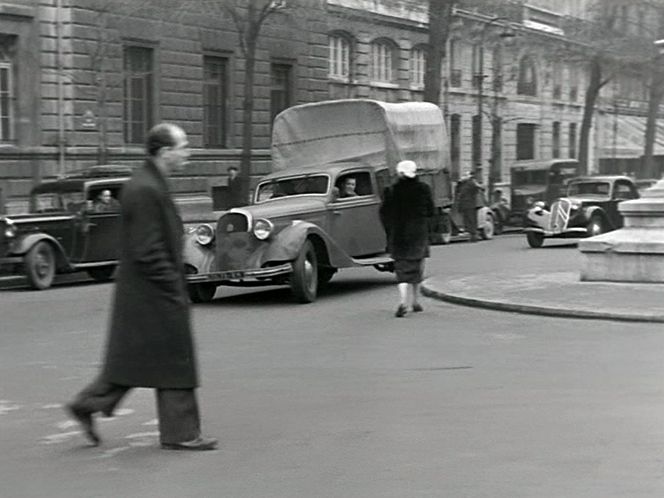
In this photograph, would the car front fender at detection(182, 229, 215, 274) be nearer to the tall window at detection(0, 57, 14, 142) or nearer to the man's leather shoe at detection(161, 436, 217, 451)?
the man's leather shoe at detection(161, 436, 217, 451)

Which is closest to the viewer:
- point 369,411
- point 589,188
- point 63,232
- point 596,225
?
point 369,411

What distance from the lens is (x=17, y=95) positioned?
28016 mm

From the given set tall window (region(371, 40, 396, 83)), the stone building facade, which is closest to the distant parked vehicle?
the stone building facade

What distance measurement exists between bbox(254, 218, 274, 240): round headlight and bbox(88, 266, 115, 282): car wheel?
565cm

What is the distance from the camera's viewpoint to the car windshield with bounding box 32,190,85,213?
1894 cm

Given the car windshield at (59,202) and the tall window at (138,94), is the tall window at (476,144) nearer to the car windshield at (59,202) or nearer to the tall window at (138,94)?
the tall window at (138,94)

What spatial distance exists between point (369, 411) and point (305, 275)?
7.18 m

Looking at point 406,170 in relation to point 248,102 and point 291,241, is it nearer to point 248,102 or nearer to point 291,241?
point 291,241

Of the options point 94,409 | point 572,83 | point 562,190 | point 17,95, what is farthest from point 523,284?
point 572,83

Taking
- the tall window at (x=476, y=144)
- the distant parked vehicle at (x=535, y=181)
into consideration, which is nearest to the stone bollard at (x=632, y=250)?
the distant parked vehicle at (x=535, y=181)

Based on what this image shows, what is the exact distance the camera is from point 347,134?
61.7ft

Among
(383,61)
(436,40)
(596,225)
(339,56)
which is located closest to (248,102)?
(436,40)

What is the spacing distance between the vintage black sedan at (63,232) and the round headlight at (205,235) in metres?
3.88

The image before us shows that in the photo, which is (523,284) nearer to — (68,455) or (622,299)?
(622,299)
